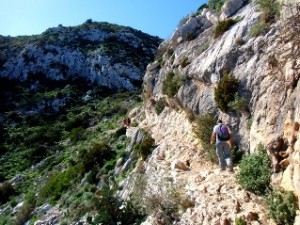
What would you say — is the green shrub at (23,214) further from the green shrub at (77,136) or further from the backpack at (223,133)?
the green shrub at (77,136)

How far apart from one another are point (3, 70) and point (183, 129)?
50493 mm

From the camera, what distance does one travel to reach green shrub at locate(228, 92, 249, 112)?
13774 mm

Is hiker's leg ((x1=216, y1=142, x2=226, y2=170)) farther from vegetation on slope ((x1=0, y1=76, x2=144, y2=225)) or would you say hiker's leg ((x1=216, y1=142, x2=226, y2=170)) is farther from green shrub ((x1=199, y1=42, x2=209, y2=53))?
green shrub ((x1=199, y1=42, x2=209, y2=53))

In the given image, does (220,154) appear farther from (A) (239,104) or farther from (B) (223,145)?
(A) (239,104)

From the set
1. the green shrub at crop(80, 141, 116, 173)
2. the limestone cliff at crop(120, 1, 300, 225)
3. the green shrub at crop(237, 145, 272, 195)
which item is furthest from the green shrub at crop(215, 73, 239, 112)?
the green shrub at crop(80, 141, 116, 173)

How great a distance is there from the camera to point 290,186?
998 cm


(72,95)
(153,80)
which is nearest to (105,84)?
(72,95)

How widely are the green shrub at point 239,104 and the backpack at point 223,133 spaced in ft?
3.28

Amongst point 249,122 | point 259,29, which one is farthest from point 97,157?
point 259,29

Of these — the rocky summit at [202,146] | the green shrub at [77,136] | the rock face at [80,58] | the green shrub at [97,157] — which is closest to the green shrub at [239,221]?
the rocky summit at [202,146]

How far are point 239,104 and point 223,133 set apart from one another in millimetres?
1245

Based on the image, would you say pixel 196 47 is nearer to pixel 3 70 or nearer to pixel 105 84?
pixel 105 84

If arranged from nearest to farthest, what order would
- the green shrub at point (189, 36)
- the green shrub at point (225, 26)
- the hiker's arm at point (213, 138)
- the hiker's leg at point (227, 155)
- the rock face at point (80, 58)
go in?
the hiker's leg at point (227, 155), the hiker's arm at point (213, 138), the green shrub at point (225, 26), the green shrub at point (189, 36), the rock face at point (80, 58)

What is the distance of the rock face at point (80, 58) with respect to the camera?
57.0 m
